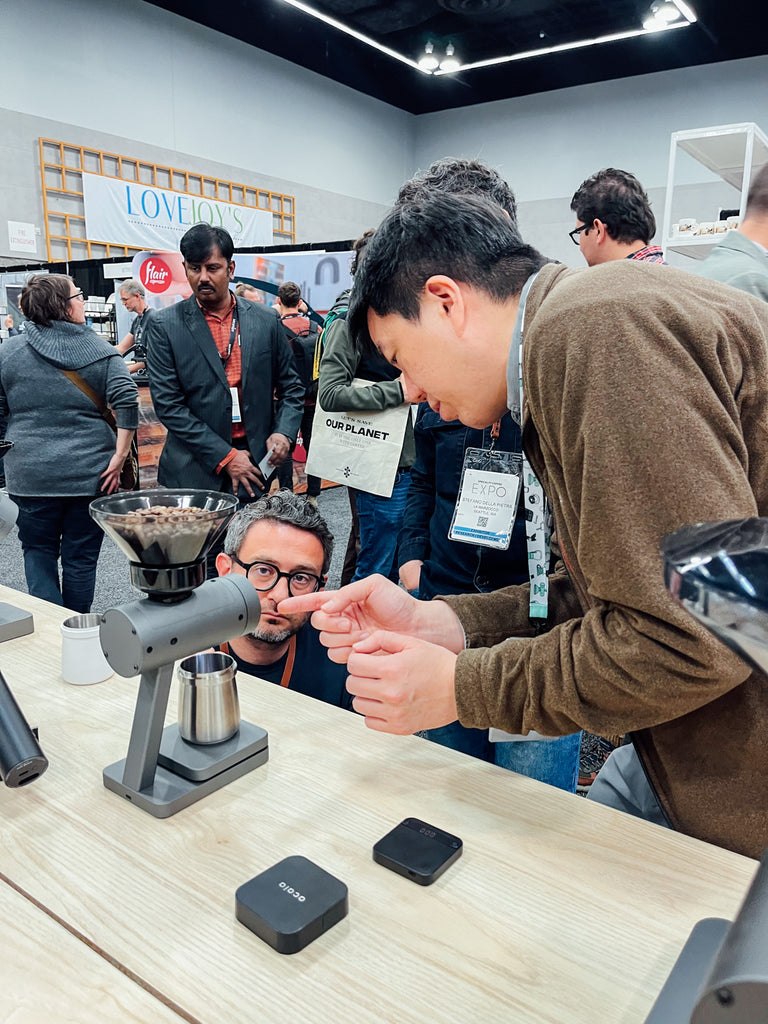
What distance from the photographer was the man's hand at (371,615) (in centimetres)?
99

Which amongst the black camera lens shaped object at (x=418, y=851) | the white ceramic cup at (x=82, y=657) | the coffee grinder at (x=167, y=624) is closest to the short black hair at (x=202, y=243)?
the white ceramic cup at (x=82, y=657)

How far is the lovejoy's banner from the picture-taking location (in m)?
7.43

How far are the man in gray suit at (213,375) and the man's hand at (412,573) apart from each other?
1.22m

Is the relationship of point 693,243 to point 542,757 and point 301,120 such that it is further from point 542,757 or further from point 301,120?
point 301,120

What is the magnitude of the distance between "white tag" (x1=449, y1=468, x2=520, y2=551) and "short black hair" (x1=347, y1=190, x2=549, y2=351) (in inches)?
21.7

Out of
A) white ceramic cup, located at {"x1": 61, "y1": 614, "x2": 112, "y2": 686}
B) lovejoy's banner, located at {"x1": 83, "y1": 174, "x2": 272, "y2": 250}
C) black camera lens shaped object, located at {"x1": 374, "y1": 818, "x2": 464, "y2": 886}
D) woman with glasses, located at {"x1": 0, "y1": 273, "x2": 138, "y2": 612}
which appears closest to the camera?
black camera lens shaped object, located at {"x1": 374, "y1": 818, "x2": 464, "y2": 886}

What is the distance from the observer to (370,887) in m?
0.76

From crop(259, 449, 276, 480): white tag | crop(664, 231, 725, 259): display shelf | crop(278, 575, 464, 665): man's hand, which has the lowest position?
crop(259, 449, 276, 480): white tag

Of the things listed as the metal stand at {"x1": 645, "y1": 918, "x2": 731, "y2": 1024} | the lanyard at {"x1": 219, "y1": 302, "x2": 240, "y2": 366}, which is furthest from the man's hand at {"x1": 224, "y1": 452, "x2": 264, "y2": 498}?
the metal stand at {"x1": 645, "y1": 918, "x2": 731, "y2": 1024}

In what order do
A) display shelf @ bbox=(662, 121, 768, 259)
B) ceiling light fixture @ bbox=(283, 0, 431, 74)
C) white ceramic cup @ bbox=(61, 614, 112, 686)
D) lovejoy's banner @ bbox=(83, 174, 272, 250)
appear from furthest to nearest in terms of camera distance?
lovejoy's banner @ bbox=(83, 174, 272, 250) → ceiling light fixture @ bbox=(283, 0, 431, 74) → display shelf @ bbox=(662, 121, 768, 259) → white ceramic cup @ bbox=(61, 614, 112, 686)

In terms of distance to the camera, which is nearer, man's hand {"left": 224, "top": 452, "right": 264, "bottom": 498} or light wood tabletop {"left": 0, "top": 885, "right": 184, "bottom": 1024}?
light wood tabletop {"left": 0, "top": 885, "right": 184, "bottom": 1024}

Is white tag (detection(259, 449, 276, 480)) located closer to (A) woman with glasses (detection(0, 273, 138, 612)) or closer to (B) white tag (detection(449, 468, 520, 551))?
(A) woman with glasses (detection(0, 273, 138, 612))

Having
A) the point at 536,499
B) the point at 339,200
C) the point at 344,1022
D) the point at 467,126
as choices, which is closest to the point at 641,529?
the point at 536,499

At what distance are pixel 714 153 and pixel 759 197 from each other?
135 inches
